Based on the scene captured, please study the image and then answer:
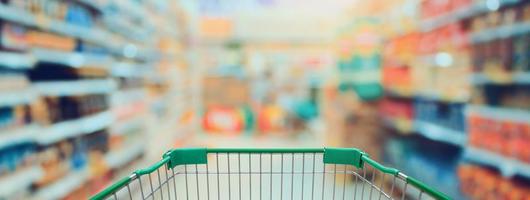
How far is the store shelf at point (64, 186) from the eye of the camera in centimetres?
178

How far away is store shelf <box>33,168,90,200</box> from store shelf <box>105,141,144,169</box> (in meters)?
0.35

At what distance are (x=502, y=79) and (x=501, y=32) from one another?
0.74 ft

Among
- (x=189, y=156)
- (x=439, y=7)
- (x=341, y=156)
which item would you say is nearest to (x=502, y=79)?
(x=439, y=7)

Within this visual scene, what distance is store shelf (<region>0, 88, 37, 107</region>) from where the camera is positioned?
147 cm

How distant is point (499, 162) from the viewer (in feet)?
5.87

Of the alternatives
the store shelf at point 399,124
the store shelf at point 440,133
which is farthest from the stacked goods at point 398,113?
the store shelf at point 440,133

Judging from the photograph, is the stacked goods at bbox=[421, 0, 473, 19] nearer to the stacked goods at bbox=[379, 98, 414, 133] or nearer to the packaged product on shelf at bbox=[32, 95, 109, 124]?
the stacked goods at bbox=[379, 98, 414, 133]

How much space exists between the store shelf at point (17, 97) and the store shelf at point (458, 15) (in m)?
2.20

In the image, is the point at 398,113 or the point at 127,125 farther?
the point at 398,113

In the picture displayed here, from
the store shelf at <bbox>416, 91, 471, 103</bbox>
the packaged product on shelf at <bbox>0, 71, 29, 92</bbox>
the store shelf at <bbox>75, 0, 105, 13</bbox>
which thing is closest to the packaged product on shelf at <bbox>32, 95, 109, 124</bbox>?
the packaged product on shelf at <bbox>0, 71, 29, 92</bbox>

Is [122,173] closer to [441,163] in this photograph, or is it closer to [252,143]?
[441,163]

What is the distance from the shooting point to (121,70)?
285 cm

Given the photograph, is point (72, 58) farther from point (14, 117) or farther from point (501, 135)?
point (501, 135)

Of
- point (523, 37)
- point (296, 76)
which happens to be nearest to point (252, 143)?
point (296, 76)
